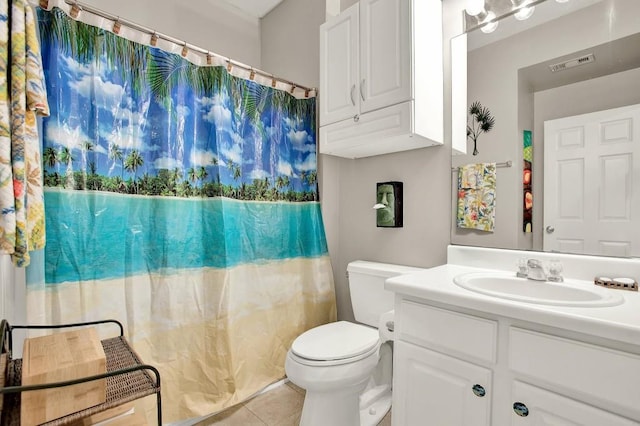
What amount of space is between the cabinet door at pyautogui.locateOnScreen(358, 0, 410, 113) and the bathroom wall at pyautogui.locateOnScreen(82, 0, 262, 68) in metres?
1.29

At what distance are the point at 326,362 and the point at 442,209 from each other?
38.2 inches

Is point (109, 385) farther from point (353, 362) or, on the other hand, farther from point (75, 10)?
point (75, 10)

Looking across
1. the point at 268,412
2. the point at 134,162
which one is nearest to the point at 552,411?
the point at 268,412

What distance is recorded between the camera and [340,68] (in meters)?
1.73

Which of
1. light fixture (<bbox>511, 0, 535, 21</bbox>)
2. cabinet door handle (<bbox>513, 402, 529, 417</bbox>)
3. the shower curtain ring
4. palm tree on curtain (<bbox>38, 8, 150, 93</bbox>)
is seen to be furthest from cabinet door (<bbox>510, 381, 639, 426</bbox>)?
the shower curtain ring

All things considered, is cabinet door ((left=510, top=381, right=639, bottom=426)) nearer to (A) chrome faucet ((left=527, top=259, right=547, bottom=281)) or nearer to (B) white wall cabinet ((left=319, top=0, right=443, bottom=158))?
(A) chrome faucet ((left=527, top=259, right=547, bottom=281))

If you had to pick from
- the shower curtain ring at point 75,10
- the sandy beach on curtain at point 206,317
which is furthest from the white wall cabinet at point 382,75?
the shower curtain ring at point 75,10

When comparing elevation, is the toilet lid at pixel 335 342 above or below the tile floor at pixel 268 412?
above

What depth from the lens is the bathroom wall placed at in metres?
1.98

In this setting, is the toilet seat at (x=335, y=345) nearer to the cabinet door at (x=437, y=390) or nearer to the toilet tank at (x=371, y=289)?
the toilet tank at (x=371, y=289)

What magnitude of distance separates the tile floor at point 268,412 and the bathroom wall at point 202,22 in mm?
2418

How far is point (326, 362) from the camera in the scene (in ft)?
4.46

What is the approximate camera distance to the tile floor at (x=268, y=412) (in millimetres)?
1654

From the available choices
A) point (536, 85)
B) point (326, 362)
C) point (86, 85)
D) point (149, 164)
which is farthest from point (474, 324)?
point (86, 85)
